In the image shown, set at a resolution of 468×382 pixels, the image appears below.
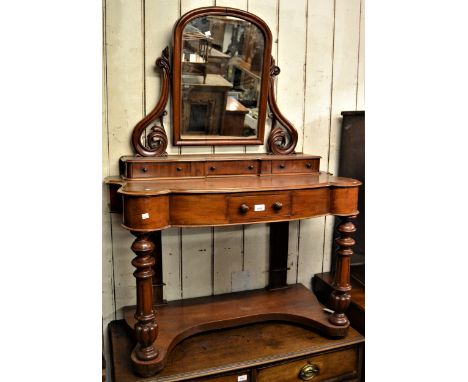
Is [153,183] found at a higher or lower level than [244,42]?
lower

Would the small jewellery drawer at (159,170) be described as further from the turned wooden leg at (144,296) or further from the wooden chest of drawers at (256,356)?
the wooden chest of drawers at (256,356)

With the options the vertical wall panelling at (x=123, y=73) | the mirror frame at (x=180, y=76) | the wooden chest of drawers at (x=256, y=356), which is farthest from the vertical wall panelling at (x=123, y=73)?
the wooden chest of drawers at (x=256, y=356)

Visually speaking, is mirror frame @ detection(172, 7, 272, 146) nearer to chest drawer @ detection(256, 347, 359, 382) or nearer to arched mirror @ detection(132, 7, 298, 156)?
arched mirror @ detection(132, 7, 298, 156)

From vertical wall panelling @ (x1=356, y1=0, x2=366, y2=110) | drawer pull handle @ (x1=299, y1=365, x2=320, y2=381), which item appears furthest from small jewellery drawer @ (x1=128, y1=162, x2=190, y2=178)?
vertical wall panelling @ (x1=356, y1=0, x2=366, y2=110)

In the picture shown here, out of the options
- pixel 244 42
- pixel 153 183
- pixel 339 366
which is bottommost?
pixel 339 366

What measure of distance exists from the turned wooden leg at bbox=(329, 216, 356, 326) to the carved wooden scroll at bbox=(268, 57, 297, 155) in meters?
0.57

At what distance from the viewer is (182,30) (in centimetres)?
180

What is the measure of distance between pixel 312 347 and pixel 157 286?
830mm

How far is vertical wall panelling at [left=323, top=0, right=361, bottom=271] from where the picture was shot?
7.18ft

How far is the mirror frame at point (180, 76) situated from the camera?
1804 mm

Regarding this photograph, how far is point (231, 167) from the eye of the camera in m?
1.87

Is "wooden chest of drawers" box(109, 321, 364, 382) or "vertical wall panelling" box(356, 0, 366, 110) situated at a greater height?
"vertical wall panelling" box(356, 0, 366, 110)
